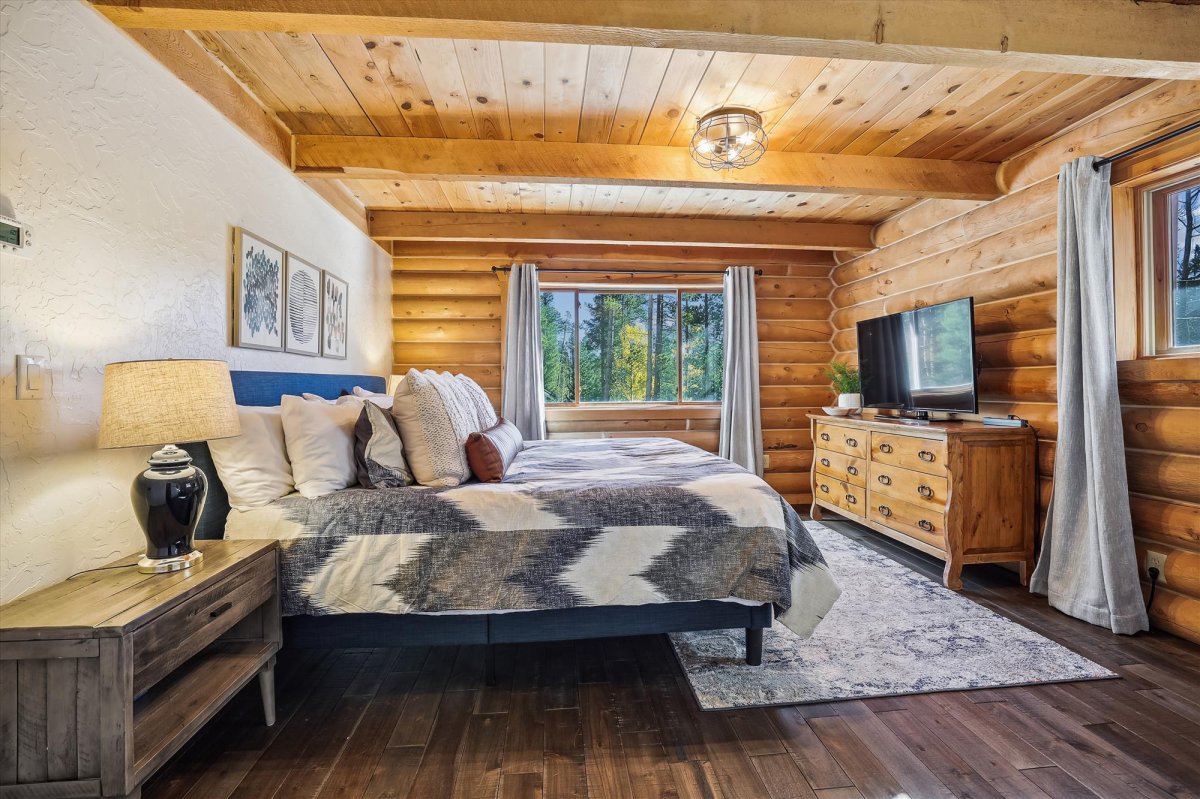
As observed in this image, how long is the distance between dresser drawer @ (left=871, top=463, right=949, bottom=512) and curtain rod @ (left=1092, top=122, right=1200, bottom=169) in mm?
1656

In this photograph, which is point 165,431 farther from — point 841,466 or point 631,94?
point 841,466

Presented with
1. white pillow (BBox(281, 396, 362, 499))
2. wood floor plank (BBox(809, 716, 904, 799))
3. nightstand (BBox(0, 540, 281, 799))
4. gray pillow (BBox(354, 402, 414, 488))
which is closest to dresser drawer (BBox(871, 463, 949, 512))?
wood floor plank (BBox(809, 716, 904, 799))

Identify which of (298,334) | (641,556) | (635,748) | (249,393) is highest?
(298,334)

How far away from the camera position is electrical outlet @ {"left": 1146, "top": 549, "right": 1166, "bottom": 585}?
244cm

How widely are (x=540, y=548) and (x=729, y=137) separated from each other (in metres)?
2.14

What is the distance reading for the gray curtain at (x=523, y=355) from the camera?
4707 mm

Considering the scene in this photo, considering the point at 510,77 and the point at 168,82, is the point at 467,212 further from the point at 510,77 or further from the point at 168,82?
the point at 168,82

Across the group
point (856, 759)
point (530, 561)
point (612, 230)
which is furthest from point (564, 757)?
point (612, 230)

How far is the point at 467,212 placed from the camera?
432 cm

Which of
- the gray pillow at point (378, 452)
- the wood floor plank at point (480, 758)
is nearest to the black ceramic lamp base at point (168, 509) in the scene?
the gray pillow at point (378, 452)

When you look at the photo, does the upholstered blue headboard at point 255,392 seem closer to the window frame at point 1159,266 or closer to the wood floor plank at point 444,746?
the wood floor plank at point 444,746

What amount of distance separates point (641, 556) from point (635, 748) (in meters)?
0.58

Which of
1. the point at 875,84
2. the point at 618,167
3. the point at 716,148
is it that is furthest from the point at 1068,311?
the point at 618,167

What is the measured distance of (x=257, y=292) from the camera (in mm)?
2547
